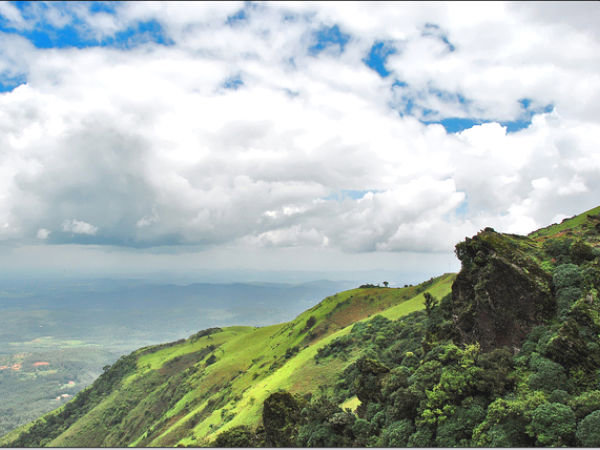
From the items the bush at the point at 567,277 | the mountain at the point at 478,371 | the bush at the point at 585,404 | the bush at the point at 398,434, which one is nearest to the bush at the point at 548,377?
the mountain at the point at 478,371

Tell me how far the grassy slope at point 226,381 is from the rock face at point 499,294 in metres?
27.7

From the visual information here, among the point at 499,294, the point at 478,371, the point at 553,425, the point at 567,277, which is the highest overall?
the point at 567,277

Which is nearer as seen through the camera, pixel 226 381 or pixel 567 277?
pixel 567 277

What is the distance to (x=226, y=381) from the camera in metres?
104

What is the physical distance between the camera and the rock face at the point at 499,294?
96.1 feet

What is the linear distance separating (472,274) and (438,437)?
54.8 ft

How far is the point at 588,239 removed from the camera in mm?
37438

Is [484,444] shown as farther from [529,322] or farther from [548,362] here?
[529,322]

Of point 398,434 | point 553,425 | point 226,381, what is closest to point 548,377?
point 553,425

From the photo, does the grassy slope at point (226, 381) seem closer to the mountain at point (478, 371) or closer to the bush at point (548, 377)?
the mountain at point (478, 371)

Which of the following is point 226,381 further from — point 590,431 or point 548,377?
point 590,431

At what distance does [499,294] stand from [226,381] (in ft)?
300

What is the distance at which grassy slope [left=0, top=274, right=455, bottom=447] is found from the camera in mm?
62013

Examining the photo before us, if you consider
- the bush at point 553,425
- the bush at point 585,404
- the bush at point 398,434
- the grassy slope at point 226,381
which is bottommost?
the grassy slope at point 226,381
